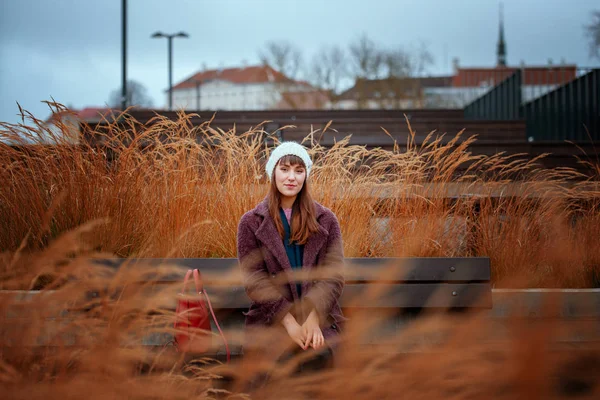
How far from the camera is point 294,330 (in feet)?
8.21

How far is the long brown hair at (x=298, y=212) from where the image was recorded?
9.13 ft

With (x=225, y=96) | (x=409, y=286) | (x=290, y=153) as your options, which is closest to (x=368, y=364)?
(x=290, y=153)

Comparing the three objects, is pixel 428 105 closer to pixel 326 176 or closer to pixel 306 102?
pixel 306 102

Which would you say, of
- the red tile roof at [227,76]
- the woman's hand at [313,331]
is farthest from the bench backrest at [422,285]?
the red tile roof at [227,76]

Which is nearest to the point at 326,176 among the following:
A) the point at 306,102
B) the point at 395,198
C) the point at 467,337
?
the point at 395,198

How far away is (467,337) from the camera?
3.21 ft

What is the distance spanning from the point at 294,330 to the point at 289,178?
27.0 inches

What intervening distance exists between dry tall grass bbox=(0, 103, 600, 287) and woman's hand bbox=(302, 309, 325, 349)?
1367 millimetres

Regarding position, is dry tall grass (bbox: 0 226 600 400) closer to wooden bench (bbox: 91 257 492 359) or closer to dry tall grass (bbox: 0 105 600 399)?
dry tall grass (bbox: 0 105 600 399)

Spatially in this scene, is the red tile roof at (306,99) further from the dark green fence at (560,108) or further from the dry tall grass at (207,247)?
the dry tall grass at (207,247)

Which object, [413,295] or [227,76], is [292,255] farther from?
[227,76]

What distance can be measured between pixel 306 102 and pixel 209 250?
37982mm

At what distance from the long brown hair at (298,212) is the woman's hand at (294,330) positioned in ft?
1.27

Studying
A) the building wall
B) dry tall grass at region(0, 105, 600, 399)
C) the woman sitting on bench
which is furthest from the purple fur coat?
the building wall
